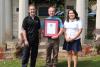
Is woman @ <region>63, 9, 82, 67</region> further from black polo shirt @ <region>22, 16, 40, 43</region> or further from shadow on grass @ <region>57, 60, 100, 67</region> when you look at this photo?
shadow on grass @ <region>57, 60, 100, 67</region>

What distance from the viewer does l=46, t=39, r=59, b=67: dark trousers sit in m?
11.5

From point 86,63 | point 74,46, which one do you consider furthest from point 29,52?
point 86,63

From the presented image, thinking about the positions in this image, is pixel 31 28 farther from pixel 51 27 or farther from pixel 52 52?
pixel 52 52

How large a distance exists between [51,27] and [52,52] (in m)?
0.74

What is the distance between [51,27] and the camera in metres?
11.5

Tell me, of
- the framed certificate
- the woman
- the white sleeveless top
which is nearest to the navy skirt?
the woman

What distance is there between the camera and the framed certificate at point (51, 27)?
11.4 m

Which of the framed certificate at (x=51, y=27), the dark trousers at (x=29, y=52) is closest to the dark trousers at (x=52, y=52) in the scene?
the framed certificate at (x=51, y=27)

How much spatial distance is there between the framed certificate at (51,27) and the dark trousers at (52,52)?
0.24 m

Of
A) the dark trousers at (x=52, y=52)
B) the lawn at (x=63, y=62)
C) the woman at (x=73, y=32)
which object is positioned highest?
the woman at (x=73, y=32)

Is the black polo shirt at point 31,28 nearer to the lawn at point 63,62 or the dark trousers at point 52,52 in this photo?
the dark trousers at point 52,52

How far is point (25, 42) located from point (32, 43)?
25 cm

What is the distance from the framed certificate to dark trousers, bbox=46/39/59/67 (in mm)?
238

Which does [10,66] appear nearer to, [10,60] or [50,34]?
[10,60]
